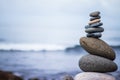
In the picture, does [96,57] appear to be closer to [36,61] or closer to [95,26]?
[95,26]

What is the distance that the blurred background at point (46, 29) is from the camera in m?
5.26

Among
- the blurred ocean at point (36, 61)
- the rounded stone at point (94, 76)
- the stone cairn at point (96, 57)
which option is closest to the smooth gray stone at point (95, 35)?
the stone cairn at point (96, 57)

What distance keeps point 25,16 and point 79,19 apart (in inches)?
28.1

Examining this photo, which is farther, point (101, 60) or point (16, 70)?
point (16, 70)

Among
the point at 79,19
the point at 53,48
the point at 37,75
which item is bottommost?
the point at 37,75

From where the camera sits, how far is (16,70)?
525 centimetres

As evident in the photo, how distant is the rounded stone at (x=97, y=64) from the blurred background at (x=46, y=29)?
579mm

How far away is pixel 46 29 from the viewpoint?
535 centimetres

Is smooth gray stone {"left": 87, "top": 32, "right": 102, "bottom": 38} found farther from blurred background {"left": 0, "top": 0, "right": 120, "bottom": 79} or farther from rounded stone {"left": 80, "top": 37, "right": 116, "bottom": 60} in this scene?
blurred background {"left": 0, "top": 0, "right": 120, "bottom": 79}

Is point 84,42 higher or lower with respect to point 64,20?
lower

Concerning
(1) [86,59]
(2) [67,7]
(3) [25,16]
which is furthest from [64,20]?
(1) [86,59]

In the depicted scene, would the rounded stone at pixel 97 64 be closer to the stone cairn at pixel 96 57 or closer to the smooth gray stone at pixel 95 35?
the stone cairn at pixel 96 57

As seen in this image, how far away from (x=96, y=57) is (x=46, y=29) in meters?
0.95

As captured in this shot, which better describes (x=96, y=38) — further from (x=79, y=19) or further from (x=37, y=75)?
(x=37, y=75)
